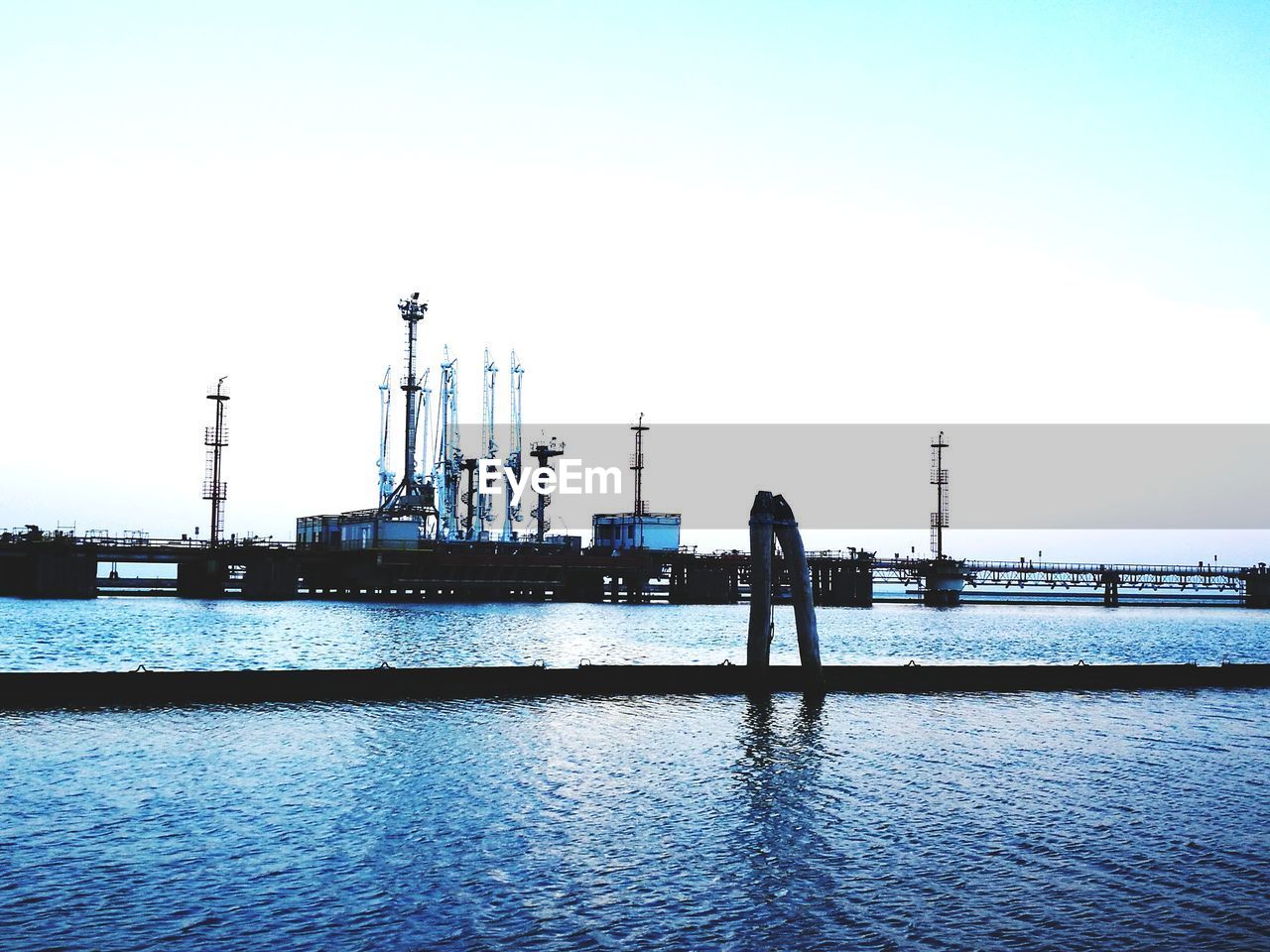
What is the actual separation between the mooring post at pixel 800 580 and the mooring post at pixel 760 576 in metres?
0.51

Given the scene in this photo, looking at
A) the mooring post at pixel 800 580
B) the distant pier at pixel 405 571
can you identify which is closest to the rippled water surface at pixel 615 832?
the mooring post at pixel 800 580

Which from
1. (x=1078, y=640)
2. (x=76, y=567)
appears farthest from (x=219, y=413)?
(x=1078, y=640)

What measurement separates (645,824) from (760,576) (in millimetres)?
20512

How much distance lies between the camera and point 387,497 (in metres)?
151

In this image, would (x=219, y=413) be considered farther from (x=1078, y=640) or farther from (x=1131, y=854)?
(x=1131, y=854)

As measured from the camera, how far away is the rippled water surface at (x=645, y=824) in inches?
649

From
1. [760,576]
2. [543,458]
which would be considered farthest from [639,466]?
[760,576]

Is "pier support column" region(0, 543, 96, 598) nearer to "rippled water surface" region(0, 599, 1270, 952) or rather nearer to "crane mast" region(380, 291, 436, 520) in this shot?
"crane mast" region(380, 291, 436, 520)

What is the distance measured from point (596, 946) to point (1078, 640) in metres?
94.1

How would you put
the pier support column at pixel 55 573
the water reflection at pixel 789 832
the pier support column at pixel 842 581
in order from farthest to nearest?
1. the pier support column at pixel 842 581
2. the pier support column at pixel 55 573
3. the water reflection at pixel 789 832

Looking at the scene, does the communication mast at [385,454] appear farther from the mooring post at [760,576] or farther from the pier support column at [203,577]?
the mooring post at [760,576]

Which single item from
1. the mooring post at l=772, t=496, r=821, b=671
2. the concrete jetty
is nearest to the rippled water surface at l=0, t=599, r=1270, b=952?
the concrete jetty

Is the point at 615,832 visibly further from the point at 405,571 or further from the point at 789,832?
the point at 405,571

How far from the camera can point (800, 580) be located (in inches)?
1655
